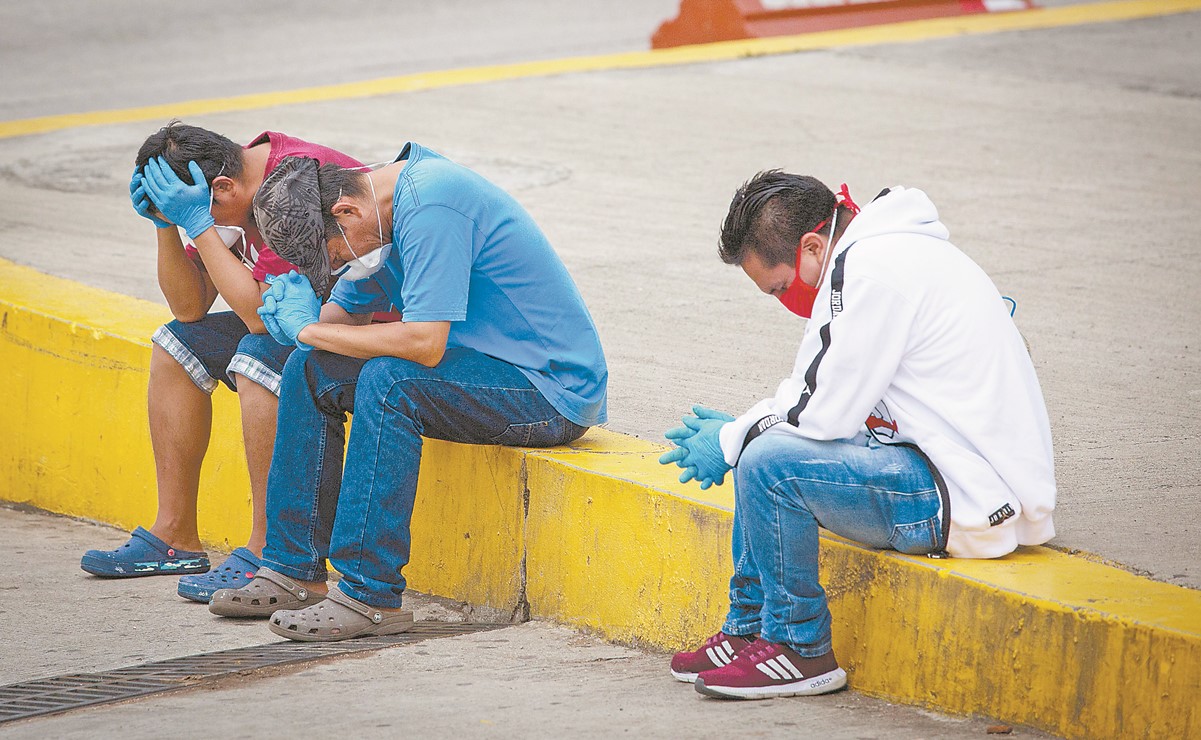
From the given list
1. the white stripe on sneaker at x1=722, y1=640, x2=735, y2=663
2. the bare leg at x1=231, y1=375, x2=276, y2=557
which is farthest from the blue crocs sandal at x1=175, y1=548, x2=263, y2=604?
the white stripe on sneaker at x1=722, y1=640, x2=735, y2=663

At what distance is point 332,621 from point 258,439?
621mm

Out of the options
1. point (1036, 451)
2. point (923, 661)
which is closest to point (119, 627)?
point (923, 661)

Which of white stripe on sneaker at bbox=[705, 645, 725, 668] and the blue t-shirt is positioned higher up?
the blue t-shirt

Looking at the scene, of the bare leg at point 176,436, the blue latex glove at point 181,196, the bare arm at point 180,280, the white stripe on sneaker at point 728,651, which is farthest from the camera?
the bare leg at point 176,436

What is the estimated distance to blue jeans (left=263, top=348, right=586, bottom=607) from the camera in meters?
4.00

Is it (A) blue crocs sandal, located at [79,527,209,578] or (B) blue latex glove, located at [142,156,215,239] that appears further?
(A) blue crocs sandal, located at [79,527,209,578]

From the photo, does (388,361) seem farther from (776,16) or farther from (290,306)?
(776,16)

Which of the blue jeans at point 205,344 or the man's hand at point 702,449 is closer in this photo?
the man's hand at point 702,449

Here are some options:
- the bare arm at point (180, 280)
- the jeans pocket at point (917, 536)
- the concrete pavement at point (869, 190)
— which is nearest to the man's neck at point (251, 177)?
the bare arm at point (180, 280)

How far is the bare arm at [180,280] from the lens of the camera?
15.3 ft

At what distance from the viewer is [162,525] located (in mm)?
4891

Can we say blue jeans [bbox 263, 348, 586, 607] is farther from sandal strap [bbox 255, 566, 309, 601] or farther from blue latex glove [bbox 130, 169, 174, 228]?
blue latex glove [bbox 130, 169, 174, 228]

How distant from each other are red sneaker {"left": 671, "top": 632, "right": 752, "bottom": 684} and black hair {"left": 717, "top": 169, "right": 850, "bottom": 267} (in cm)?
81

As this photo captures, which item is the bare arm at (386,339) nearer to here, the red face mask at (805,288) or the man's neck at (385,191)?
the man's neck at (385,191)
